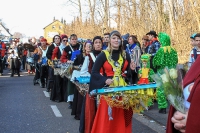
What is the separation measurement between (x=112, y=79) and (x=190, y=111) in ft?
10.8

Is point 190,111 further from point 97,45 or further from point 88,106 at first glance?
point 97,45

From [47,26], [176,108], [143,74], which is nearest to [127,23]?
[143,74]

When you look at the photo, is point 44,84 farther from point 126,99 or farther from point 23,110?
point 126,99

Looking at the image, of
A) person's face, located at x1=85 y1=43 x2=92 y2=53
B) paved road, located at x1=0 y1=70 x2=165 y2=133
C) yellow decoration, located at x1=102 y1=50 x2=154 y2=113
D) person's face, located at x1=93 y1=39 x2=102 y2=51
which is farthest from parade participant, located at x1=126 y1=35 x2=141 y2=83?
yellow decoration, located at x1=102 y1=50 x2=154 y2=113

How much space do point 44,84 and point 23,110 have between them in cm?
633

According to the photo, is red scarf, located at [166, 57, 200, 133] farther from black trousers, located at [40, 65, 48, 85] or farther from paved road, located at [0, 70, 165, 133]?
black trousers, located at [40, 65, 48, 85]

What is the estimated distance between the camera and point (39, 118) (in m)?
9.26

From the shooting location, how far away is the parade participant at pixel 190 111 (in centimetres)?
Result: 224

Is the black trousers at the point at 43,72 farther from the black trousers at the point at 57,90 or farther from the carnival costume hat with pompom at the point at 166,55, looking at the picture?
the carnival costume hat with pompom at the point at 166,55

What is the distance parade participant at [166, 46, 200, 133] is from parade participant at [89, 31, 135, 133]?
268cm

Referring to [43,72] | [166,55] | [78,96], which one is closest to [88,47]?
[78,96]

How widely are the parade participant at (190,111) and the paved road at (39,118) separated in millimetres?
5158

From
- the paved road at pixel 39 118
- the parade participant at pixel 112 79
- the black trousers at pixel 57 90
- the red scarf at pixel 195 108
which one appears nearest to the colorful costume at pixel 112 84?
the parade participant at pixel 112 79

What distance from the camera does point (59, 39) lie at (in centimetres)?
1348
